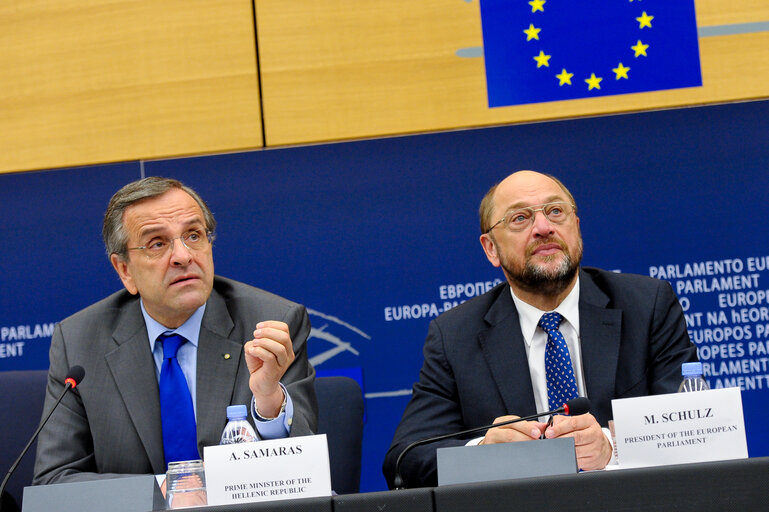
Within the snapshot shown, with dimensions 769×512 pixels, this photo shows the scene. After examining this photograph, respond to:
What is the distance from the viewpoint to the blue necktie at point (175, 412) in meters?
2.42

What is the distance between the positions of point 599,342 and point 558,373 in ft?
0.49

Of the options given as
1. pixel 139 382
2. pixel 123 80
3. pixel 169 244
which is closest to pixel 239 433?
pixel 139 382

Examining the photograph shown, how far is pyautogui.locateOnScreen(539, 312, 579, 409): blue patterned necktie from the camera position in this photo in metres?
2.48

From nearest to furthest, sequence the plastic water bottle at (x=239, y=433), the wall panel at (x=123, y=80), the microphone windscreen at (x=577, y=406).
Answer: the microphone windscreen at (x=577, y=406)
the plastic water bottle at (x=239, y=433)
the wall panel at (x=123, y=80)

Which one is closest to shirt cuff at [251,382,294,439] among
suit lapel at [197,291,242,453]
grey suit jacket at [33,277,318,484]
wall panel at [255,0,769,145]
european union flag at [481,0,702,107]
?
grey suit jacket at [33,277,318,484]

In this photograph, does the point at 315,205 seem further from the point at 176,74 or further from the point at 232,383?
the point at 232,383

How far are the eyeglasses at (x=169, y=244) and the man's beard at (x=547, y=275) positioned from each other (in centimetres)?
91

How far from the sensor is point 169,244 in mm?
2562

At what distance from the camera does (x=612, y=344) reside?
99.0 inches

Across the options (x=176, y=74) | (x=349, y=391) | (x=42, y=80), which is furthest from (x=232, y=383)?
(x=42, y=80)

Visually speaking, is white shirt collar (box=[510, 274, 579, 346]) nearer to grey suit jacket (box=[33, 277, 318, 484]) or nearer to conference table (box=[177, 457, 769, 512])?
grey suit jacket (box=[33, 277, 318, 484])

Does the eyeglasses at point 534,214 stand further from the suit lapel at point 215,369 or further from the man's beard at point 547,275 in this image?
the suit lapel at point 215,369

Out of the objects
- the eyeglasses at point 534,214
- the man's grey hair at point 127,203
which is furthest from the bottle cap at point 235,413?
the eyeglasses at point 534,214

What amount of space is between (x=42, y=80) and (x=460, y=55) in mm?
1620
